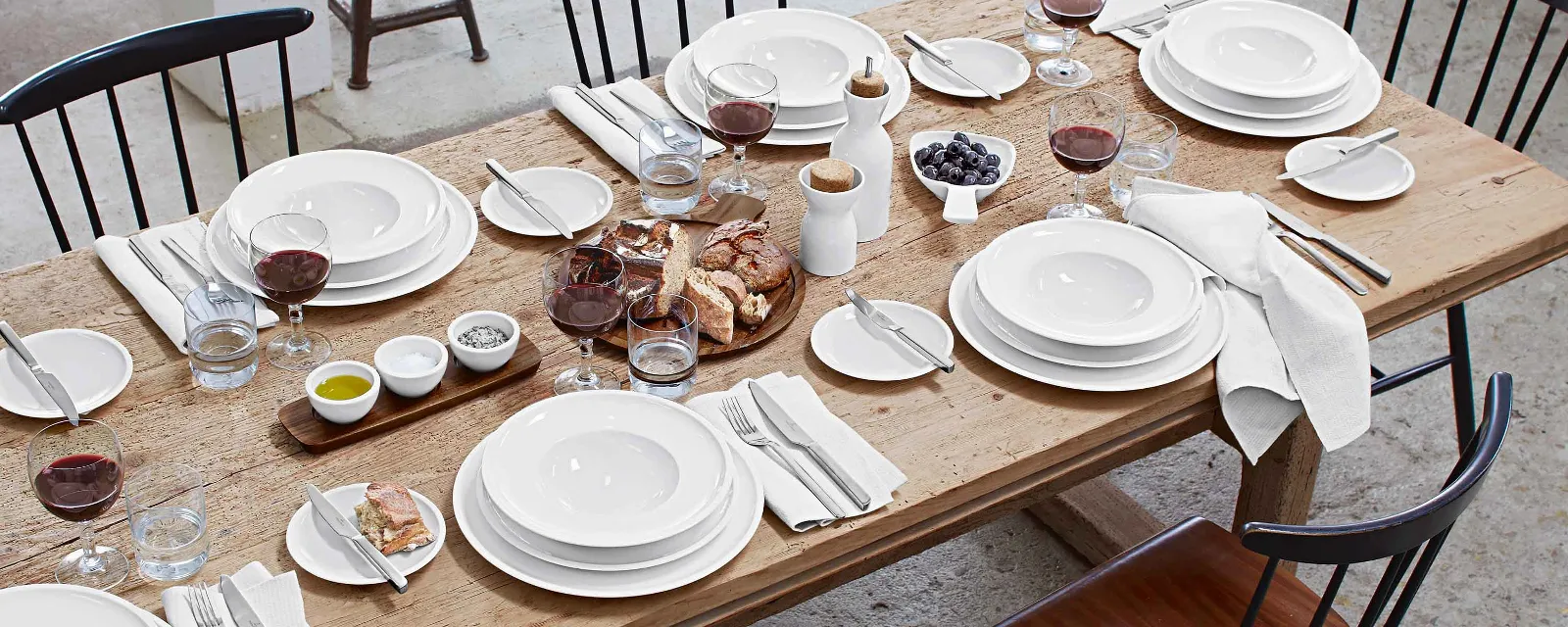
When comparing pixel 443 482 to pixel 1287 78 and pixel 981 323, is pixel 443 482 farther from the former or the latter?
pixel 1287 78

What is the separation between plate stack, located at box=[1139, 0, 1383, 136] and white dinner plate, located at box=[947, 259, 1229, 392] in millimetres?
508

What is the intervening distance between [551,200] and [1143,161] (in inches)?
33.9

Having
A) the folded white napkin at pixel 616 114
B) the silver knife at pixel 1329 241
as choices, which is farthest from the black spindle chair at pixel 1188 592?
the folded white napkin at pixel 616 114

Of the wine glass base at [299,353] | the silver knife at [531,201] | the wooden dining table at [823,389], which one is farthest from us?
the silver knife at [531,201]

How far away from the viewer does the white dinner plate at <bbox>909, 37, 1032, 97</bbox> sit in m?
2.20

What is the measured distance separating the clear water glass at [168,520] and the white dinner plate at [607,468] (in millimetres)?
290

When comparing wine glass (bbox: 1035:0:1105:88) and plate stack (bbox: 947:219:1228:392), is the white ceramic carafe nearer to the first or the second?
plate stack (bbox: 947:219:1228:392)

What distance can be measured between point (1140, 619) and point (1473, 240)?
2.30 feet

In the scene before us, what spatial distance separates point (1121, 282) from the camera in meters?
1.75

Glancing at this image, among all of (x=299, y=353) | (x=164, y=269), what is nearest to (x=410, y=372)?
(x=299, y=353)

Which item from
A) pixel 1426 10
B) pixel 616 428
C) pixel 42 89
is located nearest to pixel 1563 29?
pixel 1426 10

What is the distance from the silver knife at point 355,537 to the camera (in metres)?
1.31

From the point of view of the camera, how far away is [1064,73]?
2240mm

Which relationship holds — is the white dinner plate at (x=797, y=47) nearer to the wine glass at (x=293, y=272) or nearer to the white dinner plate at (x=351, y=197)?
the white dinner plate at (x=351, y=197)
